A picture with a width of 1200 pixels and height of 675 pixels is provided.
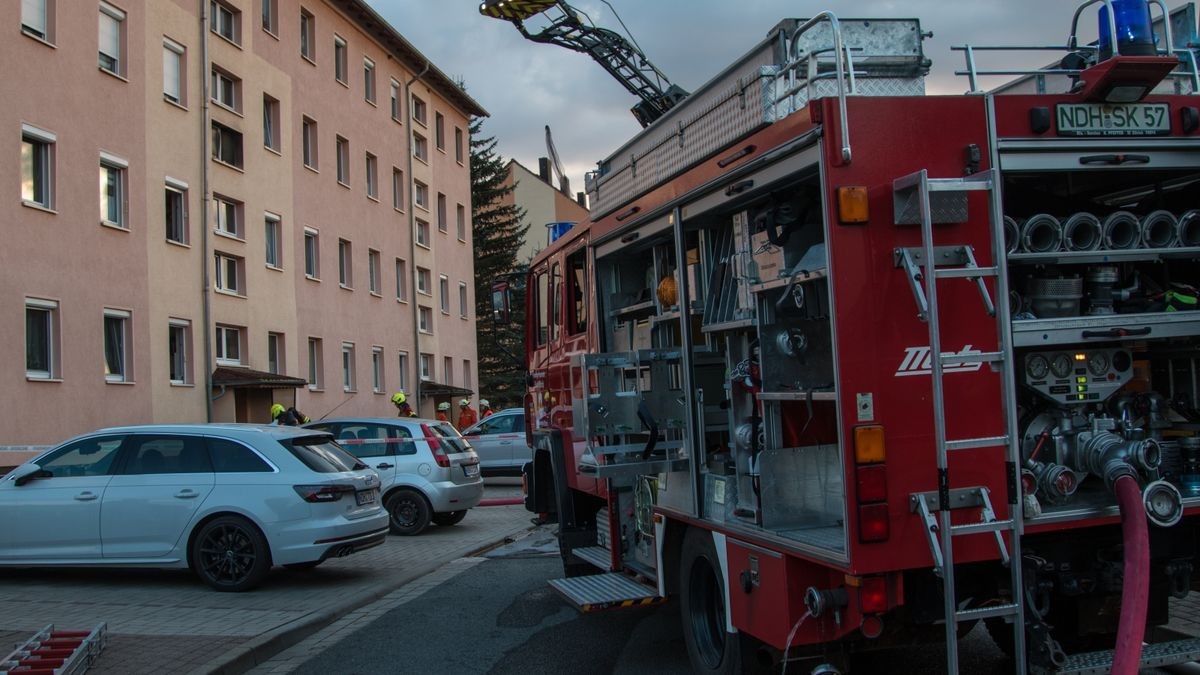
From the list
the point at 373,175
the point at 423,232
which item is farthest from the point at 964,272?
the point at 423,232

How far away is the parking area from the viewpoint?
754 cm

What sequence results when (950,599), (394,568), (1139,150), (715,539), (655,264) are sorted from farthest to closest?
(394,568)
(655,264)
(715,539)
(1139,150)
(950,599)

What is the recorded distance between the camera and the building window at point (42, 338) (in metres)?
19.4

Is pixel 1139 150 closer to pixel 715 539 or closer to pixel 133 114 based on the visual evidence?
pixel 715 539

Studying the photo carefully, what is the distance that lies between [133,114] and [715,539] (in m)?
20.0

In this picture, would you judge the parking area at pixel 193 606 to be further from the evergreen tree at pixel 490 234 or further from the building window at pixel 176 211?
the evergreen tree at pixel 490 234

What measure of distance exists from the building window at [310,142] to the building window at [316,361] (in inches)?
198

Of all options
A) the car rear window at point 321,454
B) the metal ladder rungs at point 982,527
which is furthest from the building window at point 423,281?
the metal ladder rungs at point 982,527

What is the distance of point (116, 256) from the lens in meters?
21.6

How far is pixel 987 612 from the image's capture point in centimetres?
457

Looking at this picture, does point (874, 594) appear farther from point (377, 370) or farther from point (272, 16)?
point (377, 370)

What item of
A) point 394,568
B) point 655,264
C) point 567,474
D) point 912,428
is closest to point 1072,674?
point 912,428

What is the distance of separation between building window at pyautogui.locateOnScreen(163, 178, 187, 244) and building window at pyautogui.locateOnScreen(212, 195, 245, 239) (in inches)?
57.9

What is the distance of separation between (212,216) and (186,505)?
53.5 ft
